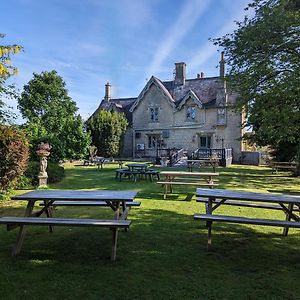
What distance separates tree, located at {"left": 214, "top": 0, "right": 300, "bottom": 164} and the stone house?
15147mm

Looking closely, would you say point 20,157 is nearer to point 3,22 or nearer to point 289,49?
point 3,22

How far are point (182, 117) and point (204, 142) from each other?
12.2 ft

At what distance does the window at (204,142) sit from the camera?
105 ft

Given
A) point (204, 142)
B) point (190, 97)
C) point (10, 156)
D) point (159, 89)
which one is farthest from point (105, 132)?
point (10, 156)

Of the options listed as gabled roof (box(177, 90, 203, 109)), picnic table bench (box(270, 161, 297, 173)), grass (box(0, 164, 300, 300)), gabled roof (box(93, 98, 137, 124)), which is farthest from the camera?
gabled roof (box(93, 98, 137, 124))

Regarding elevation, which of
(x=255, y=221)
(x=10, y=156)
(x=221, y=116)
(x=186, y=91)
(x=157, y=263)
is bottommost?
(x=157, y=263)

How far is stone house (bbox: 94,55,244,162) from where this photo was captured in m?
30.8

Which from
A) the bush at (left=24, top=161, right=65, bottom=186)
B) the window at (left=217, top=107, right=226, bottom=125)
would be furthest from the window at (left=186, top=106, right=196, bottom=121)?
the bush at (left=24, top=161, right=65, bottom=186)

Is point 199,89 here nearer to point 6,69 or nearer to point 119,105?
point 119,105

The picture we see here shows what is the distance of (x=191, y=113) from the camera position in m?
32.5

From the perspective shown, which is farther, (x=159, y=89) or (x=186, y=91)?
(x=186, y=91)

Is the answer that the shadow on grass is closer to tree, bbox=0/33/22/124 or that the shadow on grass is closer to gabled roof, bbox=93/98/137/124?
tree, bbox=0/33/22/124

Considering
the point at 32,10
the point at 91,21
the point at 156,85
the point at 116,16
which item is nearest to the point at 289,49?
the point at 116,16

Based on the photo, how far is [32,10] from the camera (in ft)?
37.2
